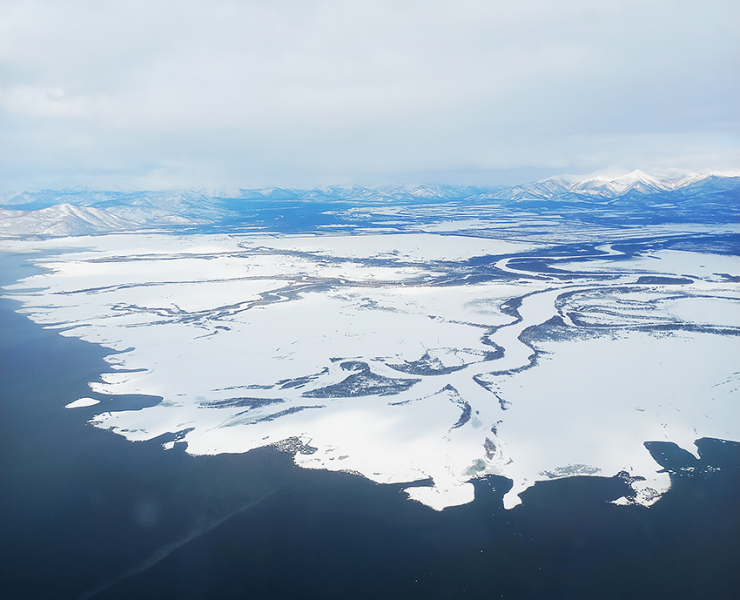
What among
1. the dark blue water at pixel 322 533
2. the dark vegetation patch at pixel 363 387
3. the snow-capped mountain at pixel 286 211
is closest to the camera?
the dark blue water at pixel 322 533

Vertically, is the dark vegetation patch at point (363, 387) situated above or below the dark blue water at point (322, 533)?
above

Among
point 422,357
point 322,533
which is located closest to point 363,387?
point 422,357

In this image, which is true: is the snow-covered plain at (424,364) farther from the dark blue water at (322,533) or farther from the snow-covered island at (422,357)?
the dark blue water at (322,533)

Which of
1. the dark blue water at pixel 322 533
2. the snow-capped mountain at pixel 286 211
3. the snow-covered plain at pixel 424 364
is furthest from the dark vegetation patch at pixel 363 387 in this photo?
the snow-capped mountain at pixel 286 211

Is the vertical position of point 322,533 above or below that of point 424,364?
below

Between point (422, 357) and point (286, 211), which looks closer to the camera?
point (422, 357)

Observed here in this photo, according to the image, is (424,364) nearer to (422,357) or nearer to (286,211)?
(422,357)

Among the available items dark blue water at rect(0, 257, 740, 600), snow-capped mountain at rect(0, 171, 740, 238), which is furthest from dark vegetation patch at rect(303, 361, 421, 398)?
snow-capped mountain at rect(0, 171, 740, 238)
